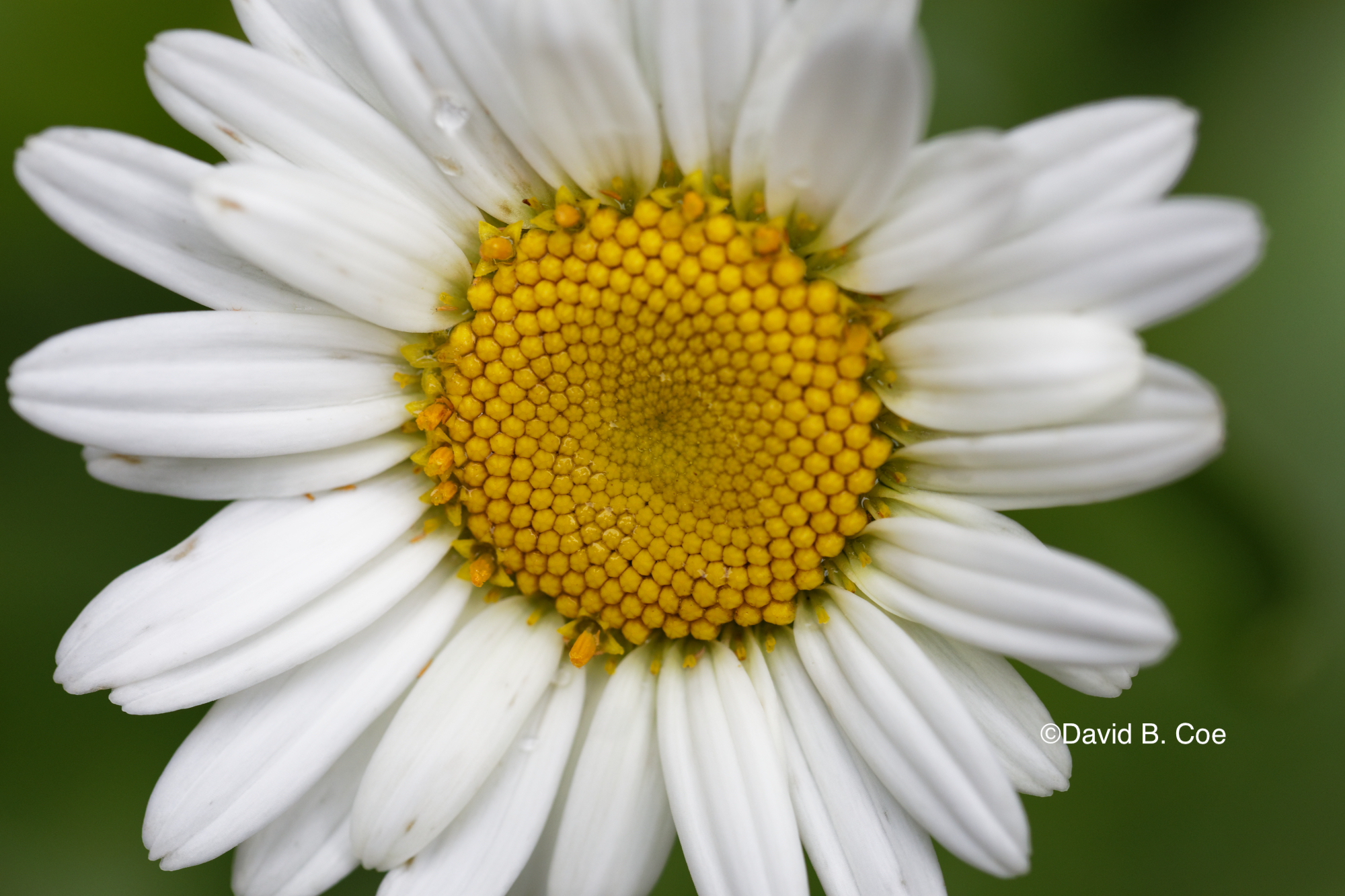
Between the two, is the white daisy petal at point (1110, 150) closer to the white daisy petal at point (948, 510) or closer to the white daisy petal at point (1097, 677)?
the white daisy petal at point (948, 510)

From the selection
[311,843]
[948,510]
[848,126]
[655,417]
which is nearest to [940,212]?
[848,126]

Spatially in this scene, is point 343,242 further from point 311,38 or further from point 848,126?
point 848,126

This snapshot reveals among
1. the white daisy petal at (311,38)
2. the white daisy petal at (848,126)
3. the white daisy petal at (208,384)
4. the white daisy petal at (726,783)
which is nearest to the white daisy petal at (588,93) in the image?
the white daisy petal at (848,126)

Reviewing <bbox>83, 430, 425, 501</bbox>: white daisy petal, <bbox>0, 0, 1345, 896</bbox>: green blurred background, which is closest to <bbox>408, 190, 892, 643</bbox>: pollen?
<bbox>83, 430, 425, 501</bbox>: white daisy petal

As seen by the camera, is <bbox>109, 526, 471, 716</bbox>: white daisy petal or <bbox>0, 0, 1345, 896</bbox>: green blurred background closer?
<bbox>109, 526, 471, 716</bbox>: white daisy petal

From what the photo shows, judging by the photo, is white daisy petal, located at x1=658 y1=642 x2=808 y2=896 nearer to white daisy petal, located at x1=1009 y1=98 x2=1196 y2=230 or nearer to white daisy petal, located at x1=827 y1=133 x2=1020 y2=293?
white daisy petal, located at x1=827 y1=133 x2=1020 y2=293

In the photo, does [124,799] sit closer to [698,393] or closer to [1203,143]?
[698,393]
